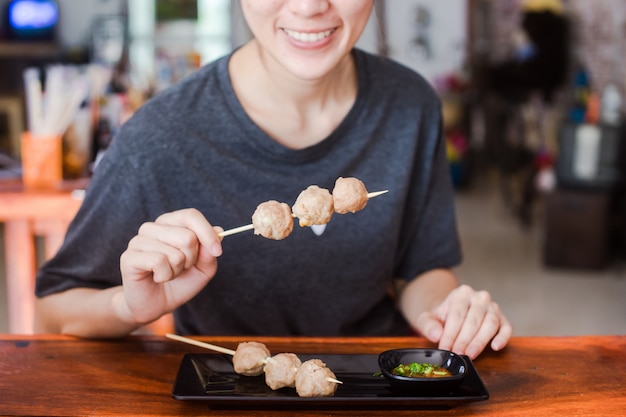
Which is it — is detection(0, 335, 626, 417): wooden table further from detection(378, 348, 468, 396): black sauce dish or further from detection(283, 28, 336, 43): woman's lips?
detection(283, 28, 336, 43): woman's lips

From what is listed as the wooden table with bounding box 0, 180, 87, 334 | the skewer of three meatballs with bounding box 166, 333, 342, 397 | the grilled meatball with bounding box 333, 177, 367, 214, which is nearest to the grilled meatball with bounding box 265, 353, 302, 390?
the skewer of three meatballs with bounding box 166, 333, 342, 397

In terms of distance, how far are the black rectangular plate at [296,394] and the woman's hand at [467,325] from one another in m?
0.11

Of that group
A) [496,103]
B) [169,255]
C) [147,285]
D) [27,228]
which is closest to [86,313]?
[147,285]

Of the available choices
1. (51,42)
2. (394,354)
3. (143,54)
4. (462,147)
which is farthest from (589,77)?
(394,354)

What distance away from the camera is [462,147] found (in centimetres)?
773

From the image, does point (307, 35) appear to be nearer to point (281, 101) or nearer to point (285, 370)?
point (281, 101)

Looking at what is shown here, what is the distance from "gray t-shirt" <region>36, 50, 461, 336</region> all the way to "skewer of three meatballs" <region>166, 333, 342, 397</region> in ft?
1.22

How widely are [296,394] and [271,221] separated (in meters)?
0.25

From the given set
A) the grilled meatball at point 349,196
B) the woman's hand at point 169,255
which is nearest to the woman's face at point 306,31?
the grilled meatball at point 349,196

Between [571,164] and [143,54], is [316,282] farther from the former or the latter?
[143,54]

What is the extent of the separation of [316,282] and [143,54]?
26.5ft

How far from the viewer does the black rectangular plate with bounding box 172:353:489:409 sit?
101 centimetres

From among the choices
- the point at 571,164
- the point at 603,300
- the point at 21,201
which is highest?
the point at 21,201

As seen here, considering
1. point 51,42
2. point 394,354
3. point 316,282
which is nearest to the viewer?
point 394,354
